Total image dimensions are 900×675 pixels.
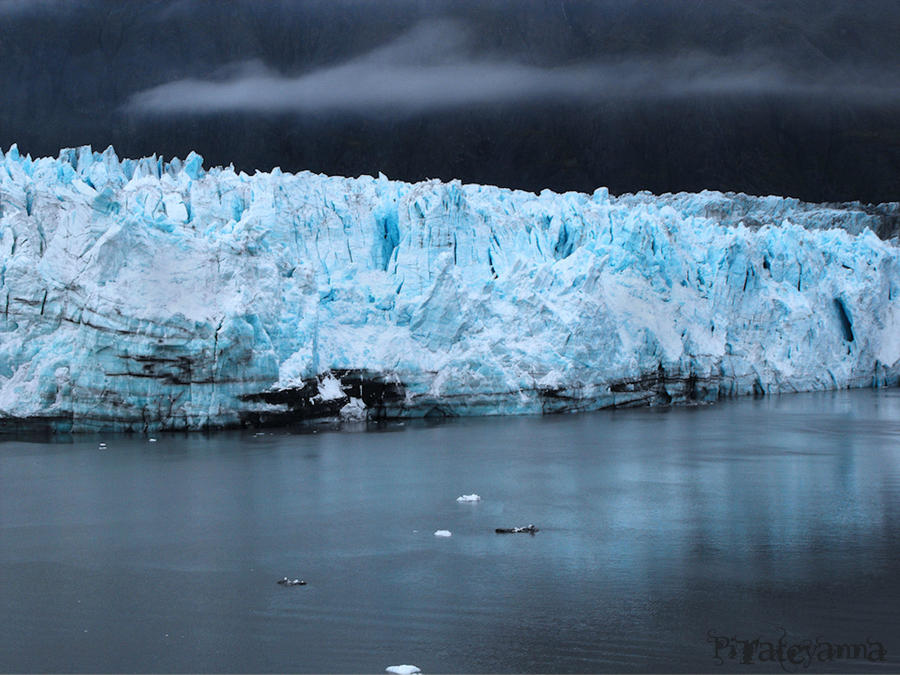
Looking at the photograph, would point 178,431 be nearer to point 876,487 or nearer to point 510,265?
point 510,265

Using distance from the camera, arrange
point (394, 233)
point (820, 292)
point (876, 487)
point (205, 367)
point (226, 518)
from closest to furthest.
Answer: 1. point (226, 518)
2. point (876, 487)
3. point (205, 367)
4. point (394, 233)
5. point (820, 292)

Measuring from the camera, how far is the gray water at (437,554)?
6516 mm

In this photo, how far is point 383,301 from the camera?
18984 millimetres

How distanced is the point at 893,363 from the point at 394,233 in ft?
49.2

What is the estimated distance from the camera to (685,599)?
7469 millimetres

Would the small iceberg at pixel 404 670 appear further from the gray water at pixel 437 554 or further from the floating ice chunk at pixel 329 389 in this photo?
the floating ice chunk at pixel 329 389

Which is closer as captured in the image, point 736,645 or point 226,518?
point 736,645

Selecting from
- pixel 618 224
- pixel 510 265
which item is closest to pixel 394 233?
pixel 510 265

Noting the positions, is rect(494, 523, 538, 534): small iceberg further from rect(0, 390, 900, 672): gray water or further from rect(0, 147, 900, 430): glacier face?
rect(0, 147, 900, 430): glacier face

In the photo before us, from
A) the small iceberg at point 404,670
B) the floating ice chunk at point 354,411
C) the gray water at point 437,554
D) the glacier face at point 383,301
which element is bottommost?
the small iceberg at point 404,670

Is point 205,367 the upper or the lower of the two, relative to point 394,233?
lower

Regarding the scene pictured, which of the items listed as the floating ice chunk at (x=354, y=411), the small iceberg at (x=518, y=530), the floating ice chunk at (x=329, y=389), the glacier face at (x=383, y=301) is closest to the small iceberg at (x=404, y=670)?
the small iceberg at (x=518, y=530)

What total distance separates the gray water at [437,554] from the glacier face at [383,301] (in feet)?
4.56

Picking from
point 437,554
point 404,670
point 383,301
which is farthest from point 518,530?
point 383,301
